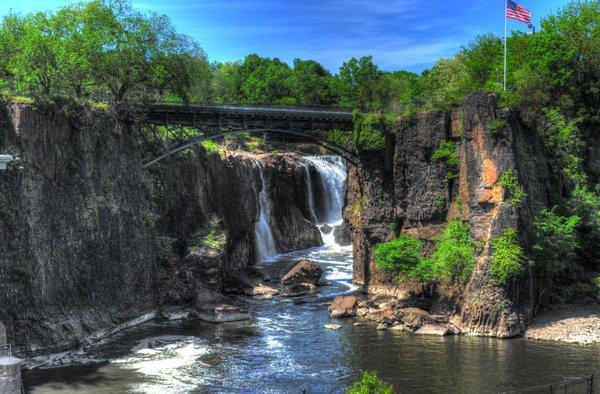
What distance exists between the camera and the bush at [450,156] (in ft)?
140

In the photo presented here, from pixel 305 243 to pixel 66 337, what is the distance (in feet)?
130

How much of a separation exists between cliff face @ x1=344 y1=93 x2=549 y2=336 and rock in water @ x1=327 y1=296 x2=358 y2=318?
4.43 meters

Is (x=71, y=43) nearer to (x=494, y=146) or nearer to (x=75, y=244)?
(x=75, y=244)

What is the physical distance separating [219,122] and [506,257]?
24530 millimetres

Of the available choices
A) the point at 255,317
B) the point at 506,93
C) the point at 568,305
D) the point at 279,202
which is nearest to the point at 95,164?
the point at 255,317

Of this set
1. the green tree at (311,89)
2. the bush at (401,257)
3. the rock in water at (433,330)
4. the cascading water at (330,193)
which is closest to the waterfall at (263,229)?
the cascading water at (330,193)

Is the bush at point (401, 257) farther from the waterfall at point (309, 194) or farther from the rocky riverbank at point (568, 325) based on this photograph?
the waterfall at point (309, 194)

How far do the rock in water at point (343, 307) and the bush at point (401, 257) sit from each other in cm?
313

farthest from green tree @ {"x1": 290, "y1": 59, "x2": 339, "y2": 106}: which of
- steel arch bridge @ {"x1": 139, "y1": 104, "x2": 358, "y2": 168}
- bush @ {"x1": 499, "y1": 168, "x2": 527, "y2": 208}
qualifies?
bush @ {"x1": 499, "y1": 168, "x2": 527, "y2": 208}

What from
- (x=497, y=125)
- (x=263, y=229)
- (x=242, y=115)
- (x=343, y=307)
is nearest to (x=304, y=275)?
(x=343, y=307)

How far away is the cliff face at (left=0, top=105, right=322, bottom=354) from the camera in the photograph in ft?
103

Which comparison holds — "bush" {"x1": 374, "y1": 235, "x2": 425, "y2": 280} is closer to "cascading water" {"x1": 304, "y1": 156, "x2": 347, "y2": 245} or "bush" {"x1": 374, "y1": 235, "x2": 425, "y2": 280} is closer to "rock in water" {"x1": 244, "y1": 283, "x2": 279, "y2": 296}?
"rock in water" {"x1": 244, "y1": 283, "x2": 279, "y2": 296}

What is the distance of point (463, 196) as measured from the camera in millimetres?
40906

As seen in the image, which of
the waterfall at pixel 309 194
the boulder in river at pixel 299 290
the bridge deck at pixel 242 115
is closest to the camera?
the bridge deck at pixel 242 115
